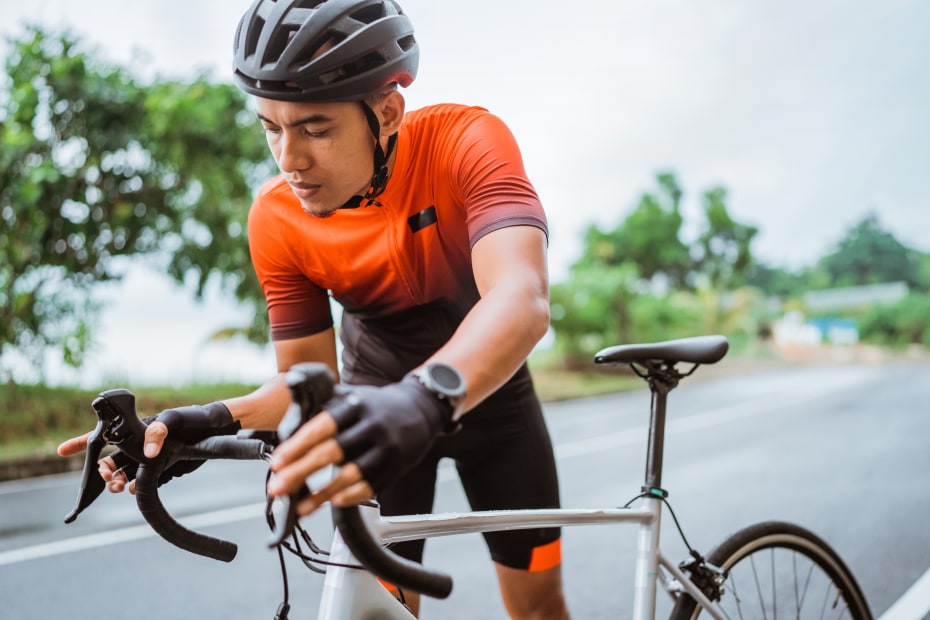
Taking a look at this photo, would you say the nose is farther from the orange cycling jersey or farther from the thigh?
the thigh

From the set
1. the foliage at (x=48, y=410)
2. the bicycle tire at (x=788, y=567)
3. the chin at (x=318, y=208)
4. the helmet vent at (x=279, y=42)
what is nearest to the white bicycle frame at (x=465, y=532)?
the bicycle tire at (x=788, y=567)

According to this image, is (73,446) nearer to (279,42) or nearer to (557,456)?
(279,42)

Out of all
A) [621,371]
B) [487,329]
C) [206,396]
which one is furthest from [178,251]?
[621,371]

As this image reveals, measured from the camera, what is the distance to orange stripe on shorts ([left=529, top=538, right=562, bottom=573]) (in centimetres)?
211

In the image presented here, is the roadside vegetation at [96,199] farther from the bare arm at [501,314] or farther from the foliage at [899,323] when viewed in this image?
the foliage at [899,323]

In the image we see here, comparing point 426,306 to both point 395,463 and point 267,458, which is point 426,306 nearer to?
point 267,458

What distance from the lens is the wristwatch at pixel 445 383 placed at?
109cm

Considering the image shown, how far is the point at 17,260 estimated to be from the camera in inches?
407

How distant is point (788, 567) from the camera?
2.74m

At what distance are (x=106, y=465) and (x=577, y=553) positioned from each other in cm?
425

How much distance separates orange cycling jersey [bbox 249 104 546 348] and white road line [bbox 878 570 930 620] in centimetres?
319

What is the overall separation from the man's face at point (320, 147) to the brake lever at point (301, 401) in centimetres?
61

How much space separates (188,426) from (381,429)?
0.68m

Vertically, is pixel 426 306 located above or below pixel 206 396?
above
